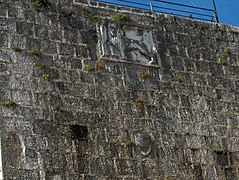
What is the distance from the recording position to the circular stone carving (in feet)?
39.1

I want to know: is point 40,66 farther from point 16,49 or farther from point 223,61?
point 223,61

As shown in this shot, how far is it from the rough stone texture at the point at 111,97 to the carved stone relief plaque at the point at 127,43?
21 mm

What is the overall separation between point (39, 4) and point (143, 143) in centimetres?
318

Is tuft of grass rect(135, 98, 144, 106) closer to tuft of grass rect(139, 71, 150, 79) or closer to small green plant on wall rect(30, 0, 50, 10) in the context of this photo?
tuft of grass rect(139, 71, 150, 79)

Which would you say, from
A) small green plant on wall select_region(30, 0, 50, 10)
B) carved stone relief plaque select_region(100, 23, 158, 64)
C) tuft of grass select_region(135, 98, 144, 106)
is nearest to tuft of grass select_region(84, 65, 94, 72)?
carved stone relief plaque select_region(100, 23, 158, 64)

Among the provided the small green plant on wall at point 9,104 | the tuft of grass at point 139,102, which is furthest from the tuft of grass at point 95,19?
the small green plant on wall at point 9,104

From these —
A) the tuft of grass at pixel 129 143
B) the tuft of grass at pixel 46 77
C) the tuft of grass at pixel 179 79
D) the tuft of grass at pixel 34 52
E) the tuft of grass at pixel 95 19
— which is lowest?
the tuft of grass at pixel 129 143

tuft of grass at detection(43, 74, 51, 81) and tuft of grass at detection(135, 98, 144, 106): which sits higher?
tuft of grass at detection(43, 74, 51, 81)

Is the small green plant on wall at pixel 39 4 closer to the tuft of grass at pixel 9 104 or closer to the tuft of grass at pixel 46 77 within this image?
the tuft of grass at pixel 46 77

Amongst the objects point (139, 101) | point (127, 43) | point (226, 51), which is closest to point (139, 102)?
point (139, 101)

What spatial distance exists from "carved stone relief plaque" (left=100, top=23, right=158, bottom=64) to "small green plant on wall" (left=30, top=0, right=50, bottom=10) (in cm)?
112

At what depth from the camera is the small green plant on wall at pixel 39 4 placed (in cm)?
1251

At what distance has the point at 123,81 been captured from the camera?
12523 millimetres

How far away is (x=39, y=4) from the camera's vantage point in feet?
41.2
